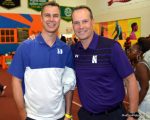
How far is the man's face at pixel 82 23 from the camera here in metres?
2.90

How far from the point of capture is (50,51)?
2.98 m

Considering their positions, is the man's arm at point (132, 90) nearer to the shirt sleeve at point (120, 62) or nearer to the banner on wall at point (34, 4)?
the shirt sleeve at point (120, 62)

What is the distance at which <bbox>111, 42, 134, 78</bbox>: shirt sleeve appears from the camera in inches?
111

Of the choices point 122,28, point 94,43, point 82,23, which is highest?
point 122,28

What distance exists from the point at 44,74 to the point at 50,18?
549mm

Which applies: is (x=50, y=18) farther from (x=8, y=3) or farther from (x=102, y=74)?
(x=8, y=3)

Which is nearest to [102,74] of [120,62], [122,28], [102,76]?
[102,76]

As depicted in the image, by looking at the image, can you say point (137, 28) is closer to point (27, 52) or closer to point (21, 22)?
point (21, 22)

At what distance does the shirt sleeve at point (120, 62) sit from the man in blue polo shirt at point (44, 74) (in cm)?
47

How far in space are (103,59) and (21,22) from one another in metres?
18.7

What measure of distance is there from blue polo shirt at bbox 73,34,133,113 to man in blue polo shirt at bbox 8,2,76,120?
17 cm

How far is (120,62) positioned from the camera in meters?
2.82

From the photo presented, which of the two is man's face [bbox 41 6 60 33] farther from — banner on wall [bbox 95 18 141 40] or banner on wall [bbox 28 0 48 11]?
banner on wall [bbox 28 0 48 11]

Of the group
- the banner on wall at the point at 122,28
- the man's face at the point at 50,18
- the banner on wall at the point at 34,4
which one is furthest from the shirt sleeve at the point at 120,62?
the banner on wall at the point at 34,4
